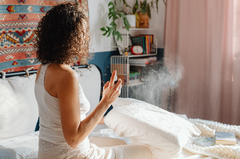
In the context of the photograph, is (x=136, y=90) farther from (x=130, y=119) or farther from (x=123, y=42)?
(x=130, y=119)

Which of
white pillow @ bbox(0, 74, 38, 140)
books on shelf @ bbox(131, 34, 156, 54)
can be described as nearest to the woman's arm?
white pillow @ bbox(0, 74, 38, 140)

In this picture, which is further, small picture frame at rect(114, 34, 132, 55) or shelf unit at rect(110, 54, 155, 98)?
small picture frame at rect(114, 34, 132, 55)

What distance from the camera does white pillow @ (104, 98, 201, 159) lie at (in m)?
1.23

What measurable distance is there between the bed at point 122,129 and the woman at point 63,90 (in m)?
0.34

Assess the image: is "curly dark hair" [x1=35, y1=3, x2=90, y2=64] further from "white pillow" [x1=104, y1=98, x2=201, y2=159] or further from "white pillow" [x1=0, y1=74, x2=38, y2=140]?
"white pillow" [x1=0, y1=74, x2=38, y2=140]

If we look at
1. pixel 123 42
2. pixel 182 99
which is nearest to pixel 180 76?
pixel 182 99

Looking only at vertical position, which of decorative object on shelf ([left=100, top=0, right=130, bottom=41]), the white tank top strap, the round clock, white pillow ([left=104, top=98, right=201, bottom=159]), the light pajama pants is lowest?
the light pajama pants

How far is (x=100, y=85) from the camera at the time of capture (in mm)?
2420

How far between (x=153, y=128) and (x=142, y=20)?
2051 millimetres

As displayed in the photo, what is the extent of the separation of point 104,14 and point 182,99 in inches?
55.7

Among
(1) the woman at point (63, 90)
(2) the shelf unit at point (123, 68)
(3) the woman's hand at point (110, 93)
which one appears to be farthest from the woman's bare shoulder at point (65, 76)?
(2) the shelf unit at point (123, 68)

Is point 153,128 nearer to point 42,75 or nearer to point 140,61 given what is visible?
point 42,75

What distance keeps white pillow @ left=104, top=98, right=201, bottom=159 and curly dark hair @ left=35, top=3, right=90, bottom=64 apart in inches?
20.9

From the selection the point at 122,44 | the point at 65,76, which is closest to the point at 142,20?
the point at 122,44
